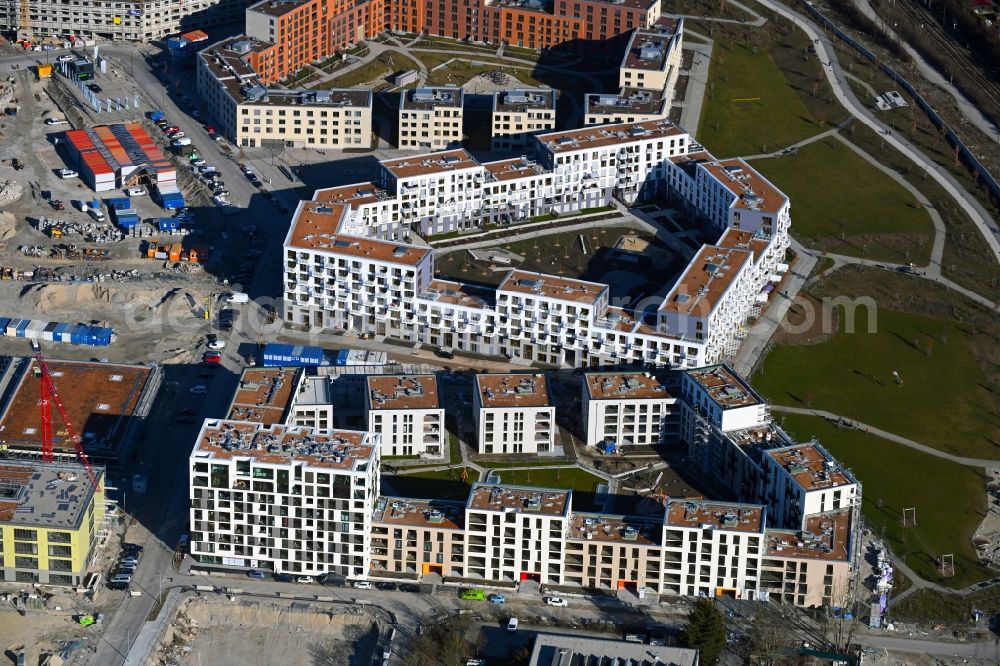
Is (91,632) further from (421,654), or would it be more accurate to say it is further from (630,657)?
(630,657)

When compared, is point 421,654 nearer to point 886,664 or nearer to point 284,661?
point 284,661

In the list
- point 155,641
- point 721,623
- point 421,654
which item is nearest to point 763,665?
point 721,623

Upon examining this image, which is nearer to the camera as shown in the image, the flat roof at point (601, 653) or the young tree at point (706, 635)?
the flat roof at point (601, 653)

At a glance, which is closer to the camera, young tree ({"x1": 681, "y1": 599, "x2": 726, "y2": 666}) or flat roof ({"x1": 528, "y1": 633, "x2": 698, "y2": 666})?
flat roof ({"x1": 528, "y1": 633, "x2": 698, "y2": 666})
